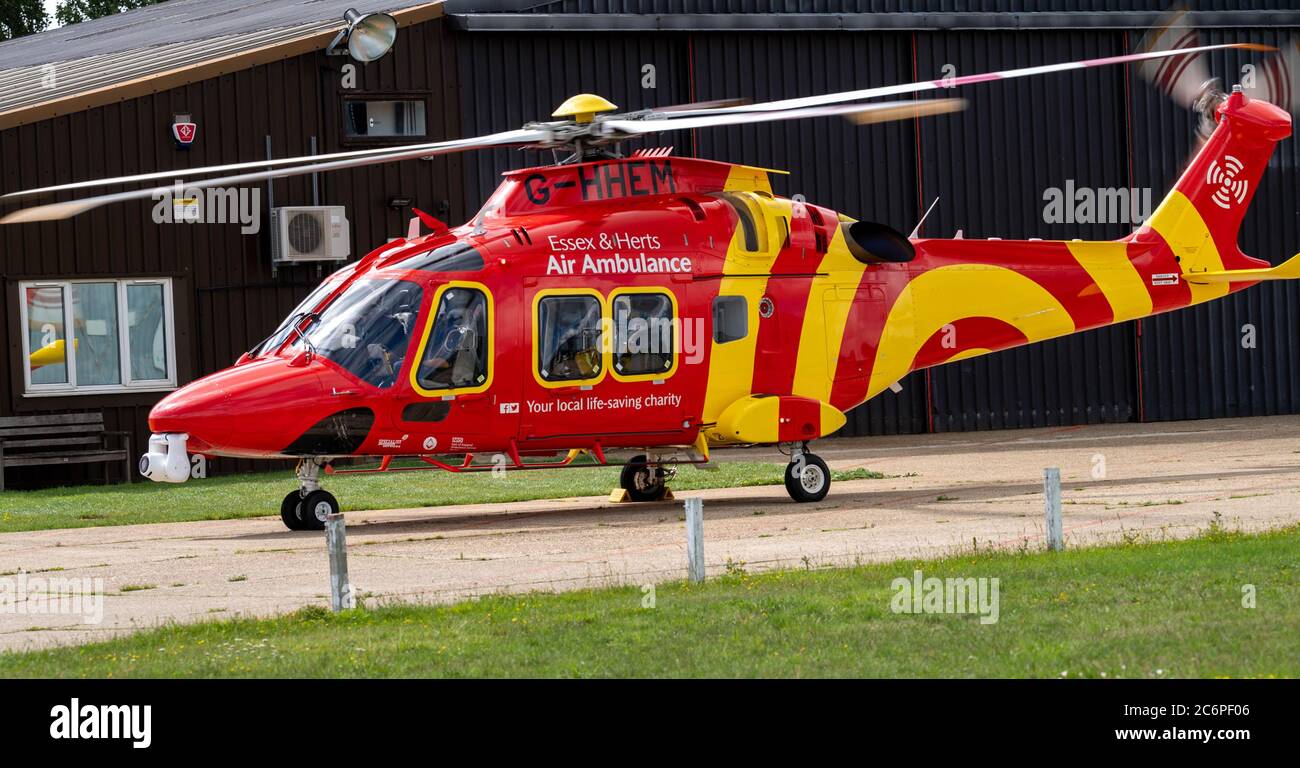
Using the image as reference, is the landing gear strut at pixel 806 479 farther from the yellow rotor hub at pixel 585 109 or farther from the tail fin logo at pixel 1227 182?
the tail fin logo at pixel 1227 182

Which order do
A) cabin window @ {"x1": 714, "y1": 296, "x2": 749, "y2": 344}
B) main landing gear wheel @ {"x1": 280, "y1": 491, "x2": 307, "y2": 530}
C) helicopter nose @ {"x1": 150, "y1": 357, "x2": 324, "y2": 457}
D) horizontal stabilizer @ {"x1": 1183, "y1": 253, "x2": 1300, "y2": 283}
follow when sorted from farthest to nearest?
horizontal stabilizer @ {"x1": 1183, "y1": 253, "x2": 1300, "y2": 283}, cabin window @ {"x1": 714, "y1": 296, "x2": 749, "y2": 344}, main landing gear wheel @ {"x1": 280, "y1": 491, "x2": 307, "y2": 530}, helicopter nose @ {"x1": 150, "y1": 357, "x2": 324, "y2": 457}

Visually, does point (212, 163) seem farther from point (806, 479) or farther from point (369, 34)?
point (806, 479)

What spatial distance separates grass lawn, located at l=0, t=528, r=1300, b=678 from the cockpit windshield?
5.44 metres

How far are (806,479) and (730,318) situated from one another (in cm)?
207

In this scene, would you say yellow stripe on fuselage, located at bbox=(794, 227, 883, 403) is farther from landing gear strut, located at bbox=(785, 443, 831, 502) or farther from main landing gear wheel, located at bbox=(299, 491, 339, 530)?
main landing gear wheel, located at bbox=(299, 491, 339, 530)

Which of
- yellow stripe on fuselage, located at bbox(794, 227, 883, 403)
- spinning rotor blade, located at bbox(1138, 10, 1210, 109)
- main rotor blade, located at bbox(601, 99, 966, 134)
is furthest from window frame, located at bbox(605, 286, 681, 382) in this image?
spinning rotor blade, located at bbox(1138, 10, 1210, 109)

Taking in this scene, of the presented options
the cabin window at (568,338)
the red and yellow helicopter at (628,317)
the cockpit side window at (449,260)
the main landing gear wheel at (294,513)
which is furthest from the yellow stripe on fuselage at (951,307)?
the main landing gear wheel at (294,513)

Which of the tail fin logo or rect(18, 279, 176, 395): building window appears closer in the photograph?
the tail fin logo

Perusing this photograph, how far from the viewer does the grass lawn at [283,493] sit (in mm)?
18969

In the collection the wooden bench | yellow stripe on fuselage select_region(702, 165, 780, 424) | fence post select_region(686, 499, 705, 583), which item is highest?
yellow stripe on fuselage select_region(702, 165, 780, 424)

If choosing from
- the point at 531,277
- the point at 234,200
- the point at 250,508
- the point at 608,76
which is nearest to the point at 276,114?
the point at 234,200

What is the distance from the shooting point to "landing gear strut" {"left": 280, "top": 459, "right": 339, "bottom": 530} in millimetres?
16734

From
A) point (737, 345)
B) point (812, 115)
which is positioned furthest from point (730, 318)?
point (812, 115)
